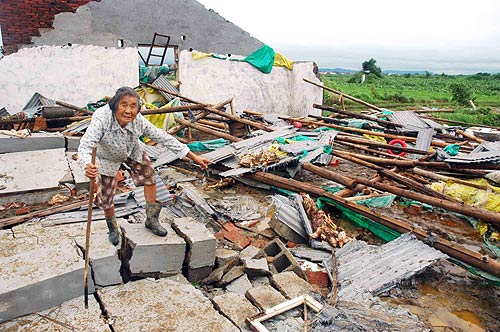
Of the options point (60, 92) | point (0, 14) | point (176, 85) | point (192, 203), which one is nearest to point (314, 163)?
point (192, 203)

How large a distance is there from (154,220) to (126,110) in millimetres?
1162

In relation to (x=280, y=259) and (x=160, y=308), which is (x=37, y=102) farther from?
(x=160, y=308)

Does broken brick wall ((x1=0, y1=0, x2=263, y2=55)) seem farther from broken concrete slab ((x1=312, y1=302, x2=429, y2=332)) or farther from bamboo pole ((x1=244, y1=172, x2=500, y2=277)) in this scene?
Answer: broken concrete slab ((x1=312, y1=302, x2=429, y2=332))

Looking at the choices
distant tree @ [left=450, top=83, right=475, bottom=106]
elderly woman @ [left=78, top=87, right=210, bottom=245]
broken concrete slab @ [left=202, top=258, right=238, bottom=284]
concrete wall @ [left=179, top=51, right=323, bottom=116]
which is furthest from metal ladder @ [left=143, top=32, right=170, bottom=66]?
distant tree @ [left=450, top=83, right=475, bottom=106]

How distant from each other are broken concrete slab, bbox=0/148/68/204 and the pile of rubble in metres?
0.03

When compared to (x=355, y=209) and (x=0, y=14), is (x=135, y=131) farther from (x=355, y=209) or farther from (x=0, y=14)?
(x=0, y=14)

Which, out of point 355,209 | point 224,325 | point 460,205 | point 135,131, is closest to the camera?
point 224,325

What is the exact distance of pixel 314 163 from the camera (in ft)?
23.9

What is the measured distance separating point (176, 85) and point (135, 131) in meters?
10.4

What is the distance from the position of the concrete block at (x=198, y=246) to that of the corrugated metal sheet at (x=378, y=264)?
1.35m

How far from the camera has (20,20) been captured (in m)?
11.4

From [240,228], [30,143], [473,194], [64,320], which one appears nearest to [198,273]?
[64,320]

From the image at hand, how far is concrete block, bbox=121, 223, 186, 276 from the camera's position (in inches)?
138

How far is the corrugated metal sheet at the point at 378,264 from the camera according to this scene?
12.5 feet
